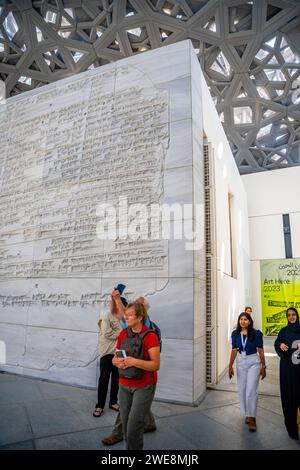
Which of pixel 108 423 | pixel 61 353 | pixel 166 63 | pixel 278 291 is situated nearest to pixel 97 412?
pixel 108 423

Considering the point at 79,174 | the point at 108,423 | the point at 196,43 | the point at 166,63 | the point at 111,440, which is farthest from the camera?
the point at 196,43

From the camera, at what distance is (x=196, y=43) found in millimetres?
14180

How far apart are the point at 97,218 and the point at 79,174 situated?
3.62 feet

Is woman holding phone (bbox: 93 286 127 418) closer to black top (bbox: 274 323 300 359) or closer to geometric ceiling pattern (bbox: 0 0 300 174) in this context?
black top (bbox: 274 323 300 359)

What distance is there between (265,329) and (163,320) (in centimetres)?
864

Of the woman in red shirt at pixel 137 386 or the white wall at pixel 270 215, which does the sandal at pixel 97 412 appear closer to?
the woman in red shirt at pixel 137 386

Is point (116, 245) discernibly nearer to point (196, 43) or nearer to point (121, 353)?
point (121, 353)

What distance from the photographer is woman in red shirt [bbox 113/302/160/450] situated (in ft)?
6.75

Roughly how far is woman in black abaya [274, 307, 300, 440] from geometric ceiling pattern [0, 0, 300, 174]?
13.8 meters

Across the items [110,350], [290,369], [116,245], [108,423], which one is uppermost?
[116,245]

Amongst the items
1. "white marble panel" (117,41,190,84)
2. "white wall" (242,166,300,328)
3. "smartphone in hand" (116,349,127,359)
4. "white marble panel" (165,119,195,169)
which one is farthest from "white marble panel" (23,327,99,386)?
"white wall" (242,166,300,328)

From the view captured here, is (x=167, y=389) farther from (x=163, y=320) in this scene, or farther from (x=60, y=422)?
(x=60, y=422)
